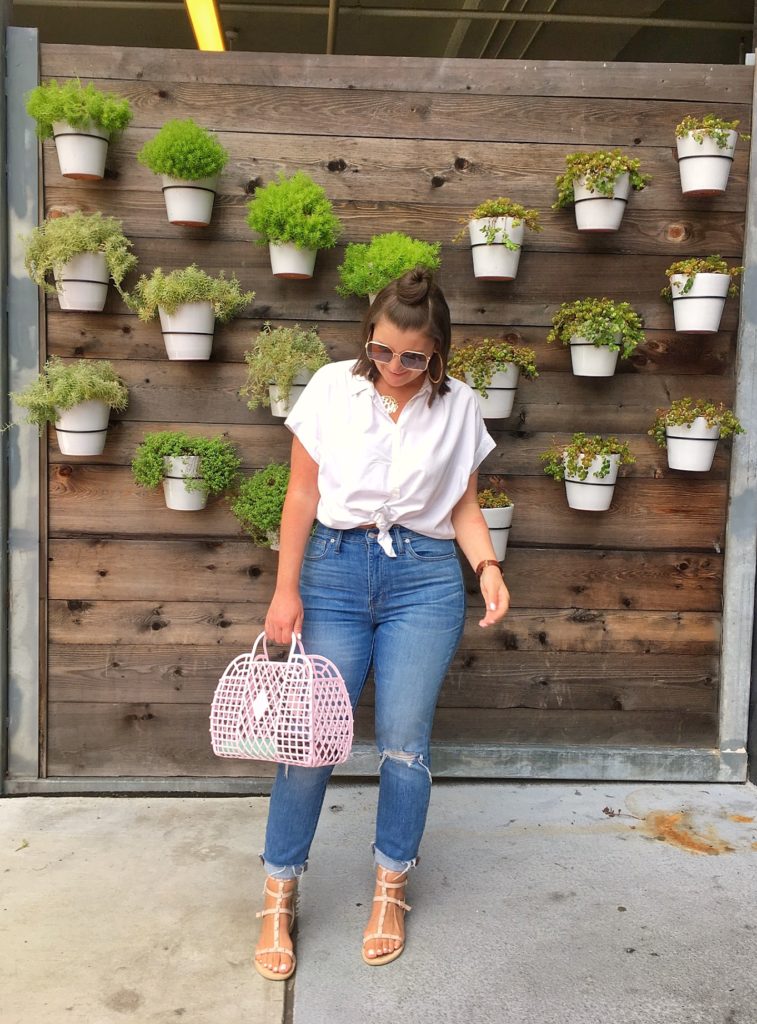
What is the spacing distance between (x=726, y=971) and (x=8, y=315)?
267cm

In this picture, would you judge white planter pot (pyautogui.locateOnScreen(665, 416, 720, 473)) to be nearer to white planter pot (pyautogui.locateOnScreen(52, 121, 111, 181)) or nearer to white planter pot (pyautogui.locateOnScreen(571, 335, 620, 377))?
white planter pot (pyautogui.locateOnScreen(571, 335, 620, 377))

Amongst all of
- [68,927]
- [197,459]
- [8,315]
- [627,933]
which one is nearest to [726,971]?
[627,933]

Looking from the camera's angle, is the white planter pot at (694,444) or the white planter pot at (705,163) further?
the white planter pot at (694,444)

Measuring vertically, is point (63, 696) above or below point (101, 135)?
below

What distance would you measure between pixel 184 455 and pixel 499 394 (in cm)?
97

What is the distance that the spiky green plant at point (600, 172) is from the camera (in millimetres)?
2771

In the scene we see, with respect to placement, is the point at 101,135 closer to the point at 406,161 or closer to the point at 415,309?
the point at 406,161

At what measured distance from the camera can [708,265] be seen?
2.89 m

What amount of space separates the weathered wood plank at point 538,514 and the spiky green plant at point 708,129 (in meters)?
1.05

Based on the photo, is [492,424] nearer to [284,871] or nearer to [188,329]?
[188,329]

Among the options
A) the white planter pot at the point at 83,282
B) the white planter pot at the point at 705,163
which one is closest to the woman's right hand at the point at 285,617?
the white planter pot at the point at 83,282

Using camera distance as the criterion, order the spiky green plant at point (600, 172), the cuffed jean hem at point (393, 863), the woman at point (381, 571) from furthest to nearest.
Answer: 1. the spiky green plant at point (600, 172)
2. the cuffed jean hem at point (393, 863)
3. the woman at point (381, 571)

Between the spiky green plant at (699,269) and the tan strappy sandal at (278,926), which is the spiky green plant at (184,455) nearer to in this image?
the tan strappy sandal at (278,926)

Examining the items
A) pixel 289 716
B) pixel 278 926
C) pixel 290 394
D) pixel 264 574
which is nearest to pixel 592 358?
pixel 290 394
